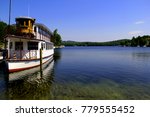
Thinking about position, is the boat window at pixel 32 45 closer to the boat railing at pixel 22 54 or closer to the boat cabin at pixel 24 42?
the boat cabin at pixel 24 42

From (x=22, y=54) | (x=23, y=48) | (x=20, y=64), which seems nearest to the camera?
(x=20, y=64)

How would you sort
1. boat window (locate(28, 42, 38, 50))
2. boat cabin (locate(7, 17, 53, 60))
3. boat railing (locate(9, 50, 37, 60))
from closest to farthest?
1. boat railing (locate(9, 50, 37, 60))
2. boat cabin (locate(7, 17, 53, 60))
3. boat window (locate(28, 42, 38, 50))

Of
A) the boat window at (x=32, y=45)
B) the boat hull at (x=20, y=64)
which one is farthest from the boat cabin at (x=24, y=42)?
the boat hull at (x=20, y=64)

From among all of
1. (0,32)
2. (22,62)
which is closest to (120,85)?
(22,62)

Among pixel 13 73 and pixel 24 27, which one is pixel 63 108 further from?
pixel 24 27

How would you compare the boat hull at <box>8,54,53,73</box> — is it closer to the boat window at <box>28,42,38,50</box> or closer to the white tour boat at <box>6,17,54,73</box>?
the white tour boat at <box>6,17,54,73</box>

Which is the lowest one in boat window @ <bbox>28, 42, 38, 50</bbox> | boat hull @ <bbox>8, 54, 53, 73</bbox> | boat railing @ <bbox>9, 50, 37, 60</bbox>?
boat hull @ <bbox>8, 54, 53, 73</bbox>

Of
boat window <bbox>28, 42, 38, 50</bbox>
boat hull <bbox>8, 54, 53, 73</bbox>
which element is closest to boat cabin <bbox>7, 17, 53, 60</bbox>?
boat window <bbox>28, 42, 38, 50</bbox>

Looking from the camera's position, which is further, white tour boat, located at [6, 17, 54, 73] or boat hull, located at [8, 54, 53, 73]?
white tour boat, located at [6, 17, 54, 73]

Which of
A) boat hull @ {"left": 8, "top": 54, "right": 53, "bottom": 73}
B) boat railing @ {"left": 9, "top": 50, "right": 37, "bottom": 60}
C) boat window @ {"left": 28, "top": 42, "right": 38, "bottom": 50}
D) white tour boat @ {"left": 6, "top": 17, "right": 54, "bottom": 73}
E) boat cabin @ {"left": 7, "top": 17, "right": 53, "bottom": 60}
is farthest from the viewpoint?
boat window @ {"left": 28, "top": 42, "right": 38, "bottom": 50}

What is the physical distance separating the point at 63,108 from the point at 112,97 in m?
6.01

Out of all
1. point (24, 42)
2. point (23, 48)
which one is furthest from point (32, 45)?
point (23, 48)

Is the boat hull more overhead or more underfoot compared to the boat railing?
more underfoot

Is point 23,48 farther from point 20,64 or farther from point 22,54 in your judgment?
point 20,64
